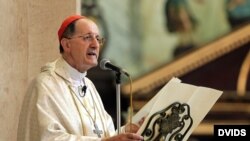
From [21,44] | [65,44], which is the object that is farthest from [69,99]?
[21,44]

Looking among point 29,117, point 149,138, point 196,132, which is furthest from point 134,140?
point 196,132

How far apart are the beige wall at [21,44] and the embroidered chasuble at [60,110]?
63cm

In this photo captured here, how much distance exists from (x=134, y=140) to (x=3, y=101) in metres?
1.28

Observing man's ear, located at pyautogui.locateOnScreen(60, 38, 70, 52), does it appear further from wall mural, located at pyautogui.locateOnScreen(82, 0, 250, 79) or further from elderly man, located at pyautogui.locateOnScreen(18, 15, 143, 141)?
wall mural, located at pyautogui.locateOnScreen(82, 0, 250, 79)

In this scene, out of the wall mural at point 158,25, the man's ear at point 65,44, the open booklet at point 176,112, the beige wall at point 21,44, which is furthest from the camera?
the wall mural at point 158,25

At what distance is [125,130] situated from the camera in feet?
10.5

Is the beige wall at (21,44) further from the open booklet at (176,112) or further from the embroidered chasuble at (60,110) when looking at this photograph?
the open booklet at (176,112)

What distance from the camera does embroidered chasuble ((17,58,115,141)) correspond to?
3.12 meters

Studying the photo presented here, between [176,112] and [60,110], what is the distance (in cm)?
58

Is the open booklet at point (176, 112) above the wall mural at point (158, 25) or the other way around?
the other way around

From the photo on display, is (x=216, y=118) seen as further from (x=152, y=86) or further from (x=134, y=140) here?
(x=134, y=140)

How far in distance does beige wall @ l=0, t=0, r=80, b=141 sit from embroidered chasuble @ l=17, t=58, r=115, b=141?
2.05 ft

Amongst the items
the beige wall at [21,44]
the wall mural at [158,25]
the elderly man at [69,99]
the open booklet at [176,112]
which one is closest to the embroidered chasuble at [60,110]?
the elderly man at [69,99]

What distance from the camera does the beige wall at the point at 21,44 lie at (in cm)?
394
